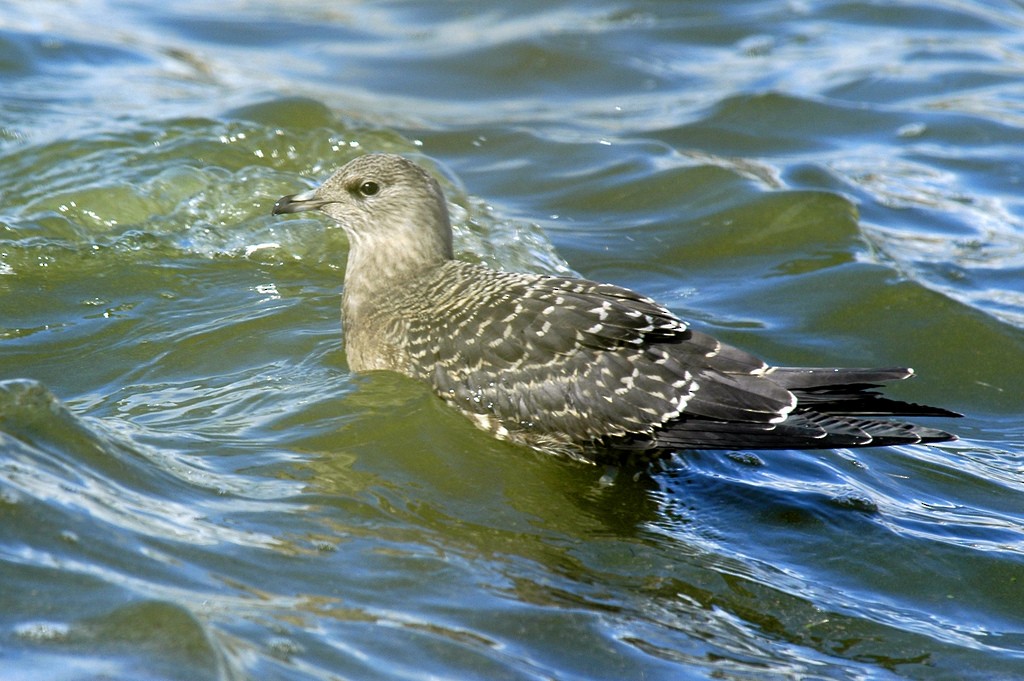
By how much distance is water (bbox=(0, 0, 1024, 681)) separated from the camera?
427cm

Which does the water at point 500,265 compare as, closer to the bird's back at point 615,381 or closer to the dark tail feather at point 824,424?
the bird's back at point 615,381

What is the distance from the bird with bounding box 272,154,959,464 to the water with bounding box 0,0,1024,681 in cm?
17

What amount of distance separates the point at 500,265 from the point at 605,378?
2463 mm

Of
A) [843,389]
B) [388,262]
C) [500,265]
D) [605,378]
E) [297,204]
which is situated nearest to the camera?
[843,389]

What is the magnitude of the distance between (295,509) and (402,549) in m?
0.44

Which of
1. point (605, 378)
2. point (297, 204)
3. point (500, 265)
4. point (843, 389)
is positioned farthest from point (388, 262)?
point (843, 389)

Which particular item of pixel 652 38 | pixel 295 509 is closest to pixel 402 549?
pixel 295 509

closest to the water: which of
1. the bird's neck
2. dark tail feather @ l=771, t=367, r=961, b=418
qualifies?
the bird's neck

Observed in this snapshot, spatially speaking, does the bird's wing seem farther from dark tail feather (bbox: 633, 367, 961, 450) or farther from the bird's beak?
the bird's beak

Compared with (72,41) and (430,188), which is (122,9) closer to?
(72,41)

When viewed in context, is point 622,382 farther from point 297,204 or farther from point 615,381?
point 297,204

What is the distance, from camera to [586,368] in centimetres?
541

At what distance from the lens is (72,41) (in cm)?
1113

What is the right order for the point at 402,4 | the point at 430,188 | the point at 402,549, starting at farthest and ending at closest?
1. the point at 402,4
2. the point at 430,188
3. the point at 402,549
